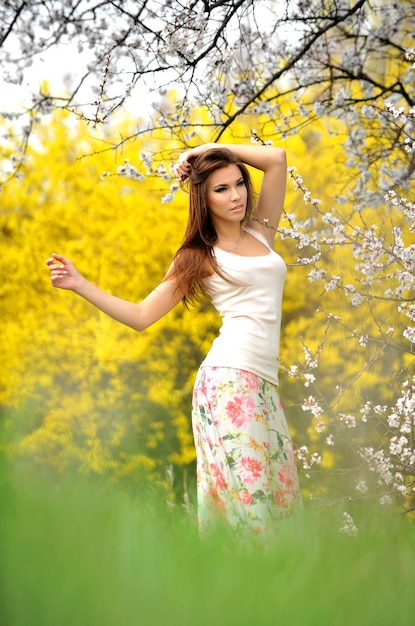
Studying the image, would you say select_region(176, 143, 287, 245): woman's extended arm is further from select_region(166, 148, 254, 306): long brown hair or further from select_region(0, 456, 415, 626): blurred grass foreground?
select_region(0, 456, 415, 626): blurred grass foreground

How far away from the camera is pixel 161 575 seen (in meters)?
1.58

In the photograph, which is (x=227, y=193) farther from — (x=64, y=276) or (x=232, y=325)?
(x=64, y=276)

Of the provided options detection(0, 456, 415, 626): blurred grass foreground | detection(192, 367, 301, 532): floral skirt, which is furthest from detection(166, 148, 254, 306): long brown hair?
detection(0, 456, 415, 626): blurred grass foreground

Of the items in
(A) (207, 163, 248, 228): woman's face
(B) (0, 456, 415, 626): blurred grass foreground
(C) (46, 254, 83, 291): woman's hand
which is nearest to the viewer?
(B) (0, 456, 415, 626): blurred grass foreground

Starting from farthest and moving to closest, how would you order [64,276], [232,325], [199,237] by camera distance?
[199,237], [232,325], [64,276]

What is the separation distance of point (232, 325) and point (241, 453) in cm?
35

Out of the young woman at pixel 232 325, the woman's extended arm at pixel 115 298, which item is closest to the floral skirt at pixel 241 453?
the young woman at pixel 232 325

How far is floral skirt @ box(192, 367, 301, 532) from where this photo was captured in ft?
7.45

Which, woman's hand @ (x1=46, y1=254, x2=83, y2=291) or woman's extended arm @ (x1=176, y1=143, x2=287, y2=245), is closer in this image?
woman's hand @ (x1=46, y1=254, x2=83, y2=291)

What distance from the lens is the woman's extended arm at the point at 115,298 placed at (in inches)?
88.7

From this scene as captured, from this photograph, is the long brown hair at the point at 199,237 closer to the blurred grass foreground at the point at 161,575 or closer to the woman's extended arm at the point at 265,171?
the woman's extended arm at the point at 265,171

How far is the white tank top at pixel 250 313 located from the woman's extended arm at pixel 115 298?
15cm

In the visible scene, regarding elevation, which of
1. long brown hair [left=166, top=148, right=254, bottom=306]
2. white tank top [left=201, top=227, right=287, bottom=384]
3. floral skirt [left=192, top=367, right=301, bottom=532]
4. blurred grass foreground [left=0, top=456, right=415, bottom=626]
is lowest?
blurred grass foreground [left=0, top=456, right=415, bottom=626]

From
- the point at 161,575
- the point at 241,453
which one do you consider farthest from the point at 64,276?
the point at 161,575
